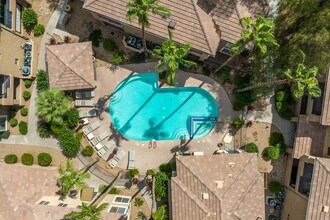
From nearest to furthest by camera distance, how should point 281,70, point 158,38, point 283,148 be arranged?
1. point 281,70
2. point 158,38
3. point 283,148

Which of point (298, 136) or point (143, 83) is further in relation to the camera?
point (143, 83)

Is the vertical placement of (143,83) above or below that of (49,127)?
above

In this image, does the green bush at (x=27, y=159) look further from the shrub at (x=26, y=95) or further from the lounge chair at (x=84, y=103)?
the lounge chair at (x=84, y=103)

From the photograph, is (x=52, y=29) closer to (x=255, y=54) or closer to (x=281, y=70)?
(x=255, y=54)

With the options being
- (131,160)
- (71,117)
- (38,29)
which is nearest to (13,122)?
(71,117)

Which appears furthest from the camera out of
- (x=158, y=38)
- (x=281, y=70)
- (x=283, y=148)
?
(x=283, y=148)

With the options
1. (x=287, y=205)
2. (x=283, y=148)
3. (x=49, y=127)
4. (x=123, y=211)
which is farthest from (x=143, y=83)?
(x=287, y=205)

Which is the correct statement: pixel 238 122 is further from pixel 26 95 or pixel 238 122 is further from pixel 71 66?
pixel 26 95
